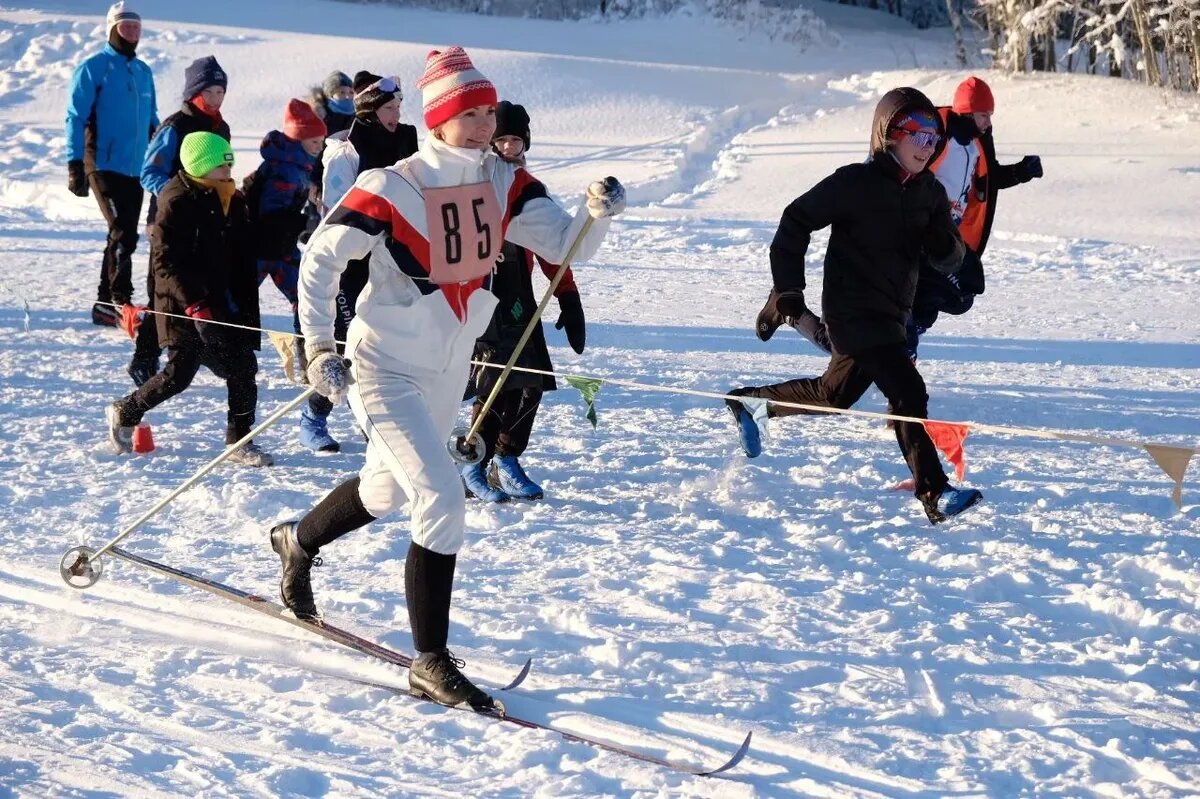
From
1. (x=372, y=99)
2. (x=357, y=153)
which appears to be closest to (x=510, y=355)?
(x=357, y=153)

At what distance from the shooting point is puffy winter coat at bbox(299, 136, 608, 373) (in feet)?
13.9

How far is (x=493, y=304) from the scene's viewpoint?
4582 millimetres

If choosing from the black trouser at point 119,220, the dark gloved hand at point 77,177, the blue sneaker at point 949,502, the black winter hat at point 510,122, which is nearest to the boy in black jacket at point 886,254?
the blue sneaker at point 949,502

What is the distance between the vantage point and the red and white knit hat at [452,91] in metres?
4.32

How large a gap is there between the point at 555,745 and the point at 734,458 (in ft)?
9.95

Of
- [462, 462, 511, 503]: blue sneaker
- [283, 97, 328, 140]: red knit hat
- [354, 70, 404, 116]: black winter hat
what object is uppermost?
[354, 70, 404, 116]: black winter hat

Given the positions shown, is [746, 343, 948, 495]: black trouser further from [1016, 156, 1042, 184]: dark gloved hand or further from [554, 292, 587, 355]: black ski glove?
[1016, 156, 1042, 184]: dark gloved hand

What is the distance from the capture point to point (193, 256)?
22.0 feet

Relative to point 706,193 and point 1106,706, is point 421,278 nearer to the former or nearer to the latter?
point 1106,706

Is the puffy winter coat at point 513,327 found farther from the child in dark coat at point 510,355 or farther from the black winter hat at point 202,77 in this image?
the black winter hat at point 202,77

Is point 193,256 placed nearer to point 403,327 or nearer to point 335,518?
point 335,518

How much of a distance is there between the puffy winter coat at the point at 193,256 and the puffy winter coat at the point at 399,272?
2.56 m

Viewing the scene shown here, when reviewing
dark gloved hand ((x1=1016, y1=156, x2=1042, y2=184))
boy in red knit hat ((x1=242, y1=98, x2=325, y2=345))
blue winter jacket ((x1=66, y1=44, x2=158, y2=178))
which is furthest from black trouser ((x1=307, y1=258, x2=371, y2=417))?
dark gloved hand ((x1=1016, y1=156, x2=1042, y2=184))

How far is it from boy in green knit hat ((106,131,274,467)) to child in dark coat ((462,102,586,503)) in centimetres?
125
